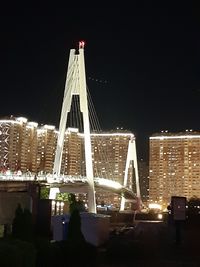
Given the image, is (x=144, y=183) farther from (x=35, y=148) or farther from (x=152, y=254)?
(x=152, y=254)

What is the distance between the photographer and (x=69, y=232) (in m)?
13.0

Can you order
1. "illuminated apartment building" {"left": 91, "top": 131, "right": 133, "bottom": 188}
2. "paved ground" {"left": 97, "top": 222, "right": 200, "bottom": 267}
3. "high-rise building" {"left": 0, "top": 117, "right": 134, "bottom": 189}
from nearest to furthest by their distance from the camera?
"paved ground" {"left": 97, "top": 222, "right": 200, "bottom": 267} < "high-rise building" {"left": 0, "top": 117, "right": 134, "bottom": 189} < "illuminated apartment building" {"left": 91, "top": 131, "right": 133, "bottom": 188}

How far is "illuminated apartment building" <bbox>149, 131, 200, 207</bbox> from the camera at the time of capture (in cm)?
9206

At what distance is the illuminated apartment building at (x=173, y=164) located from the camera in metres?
92.1

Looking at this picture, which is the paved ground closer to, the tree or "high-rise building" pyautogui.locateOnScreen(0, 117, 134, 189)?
the tree

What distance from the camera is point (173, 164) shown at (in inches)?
3679

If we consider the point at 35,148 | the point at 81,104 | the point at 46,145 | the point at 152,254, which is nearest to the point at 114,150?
the point at 35,148

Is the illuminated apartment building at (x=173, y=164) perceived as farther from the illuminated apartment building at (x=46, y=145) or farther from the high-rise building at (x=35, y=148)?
the illuminated apartment building at (x=46, y=145)

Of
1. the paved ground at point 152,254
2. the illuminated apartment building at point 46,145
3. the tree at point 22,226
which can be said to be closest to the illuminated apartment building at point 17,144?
the illuminated apartment building at point 46,145

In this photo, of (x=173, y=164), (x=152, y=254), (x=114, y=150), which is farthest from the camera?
(x=114, y=150)

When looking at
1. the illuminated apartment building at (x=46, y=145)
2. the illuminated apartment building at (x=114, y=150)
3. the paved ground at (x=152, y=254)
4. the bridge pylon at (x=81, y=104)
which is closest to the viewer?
the paved ground at (x=152, y=254)

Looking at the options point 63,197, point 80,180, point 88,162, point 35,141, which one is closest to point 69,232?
point 88,162

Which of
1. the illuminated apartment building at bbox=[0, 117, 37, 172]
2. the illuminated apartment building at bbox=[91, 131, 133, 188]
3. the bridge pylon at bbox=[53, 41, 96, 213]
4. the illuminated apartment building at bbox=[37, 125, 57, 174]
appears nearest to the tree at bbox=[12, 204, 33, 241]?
the bridge pylon at bbox=[53, 41, 96, 213]

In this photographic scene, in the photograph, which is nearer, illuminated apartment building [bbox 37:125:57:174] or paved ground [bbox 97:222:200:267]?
paved ground [bbox 97:222:200:267]
